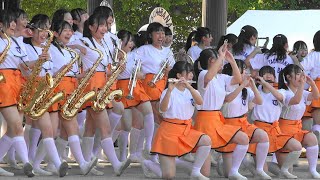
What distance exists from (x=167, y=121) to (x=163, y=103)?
0.90 ft

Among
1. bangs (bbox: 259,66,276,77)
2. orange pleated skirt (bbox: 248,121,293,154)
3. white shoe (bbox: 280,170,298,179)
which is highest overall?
bangs (bbox: 259,66,276,77)

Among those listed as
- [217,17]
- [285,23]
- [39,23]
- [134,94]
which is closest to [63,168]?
[39,23]

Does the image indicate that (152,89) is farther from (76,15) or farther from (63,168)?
(63,168)

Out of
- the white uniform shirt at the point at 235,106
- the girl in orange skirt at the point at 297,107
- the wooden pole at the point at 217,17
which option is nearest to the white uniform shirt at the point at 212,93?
the white uniform shirt at the point at 235,106

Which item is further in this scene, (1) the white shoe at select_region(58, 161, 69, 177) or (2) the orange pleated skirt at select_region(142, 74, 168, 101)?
(2) the orange pleated skirt at select_region(142, 74, 168, 101)

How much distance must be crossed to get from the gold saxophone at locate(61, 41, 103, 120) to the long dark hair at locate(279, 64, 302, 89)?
2.17 meters

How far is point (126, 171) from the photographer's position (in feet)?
42.2

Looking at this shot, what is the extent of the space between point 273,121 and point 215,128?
980 mm

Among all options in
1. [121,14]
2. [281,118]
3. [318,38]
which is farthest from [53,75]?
[121,14]

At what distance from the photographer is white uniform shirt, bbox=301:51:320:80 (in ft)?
46.3

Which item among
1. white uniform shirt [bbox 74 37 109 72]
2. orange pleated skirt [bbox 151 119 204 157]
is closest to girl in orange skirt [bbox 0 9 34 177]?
white uniform shirt [bbox 74 37 109 72]

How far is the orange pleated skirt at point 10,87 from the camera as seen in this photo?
11328 mm

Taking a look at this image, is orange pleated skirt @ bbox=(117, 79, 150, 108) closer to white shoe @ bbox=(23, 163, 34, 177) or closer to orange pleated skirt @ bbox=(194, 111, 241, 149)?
orange pleated skirt @ bbox=(194, 111, 241, 149)

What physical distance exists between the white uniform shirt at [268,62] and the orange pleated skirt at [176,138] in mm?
2485
